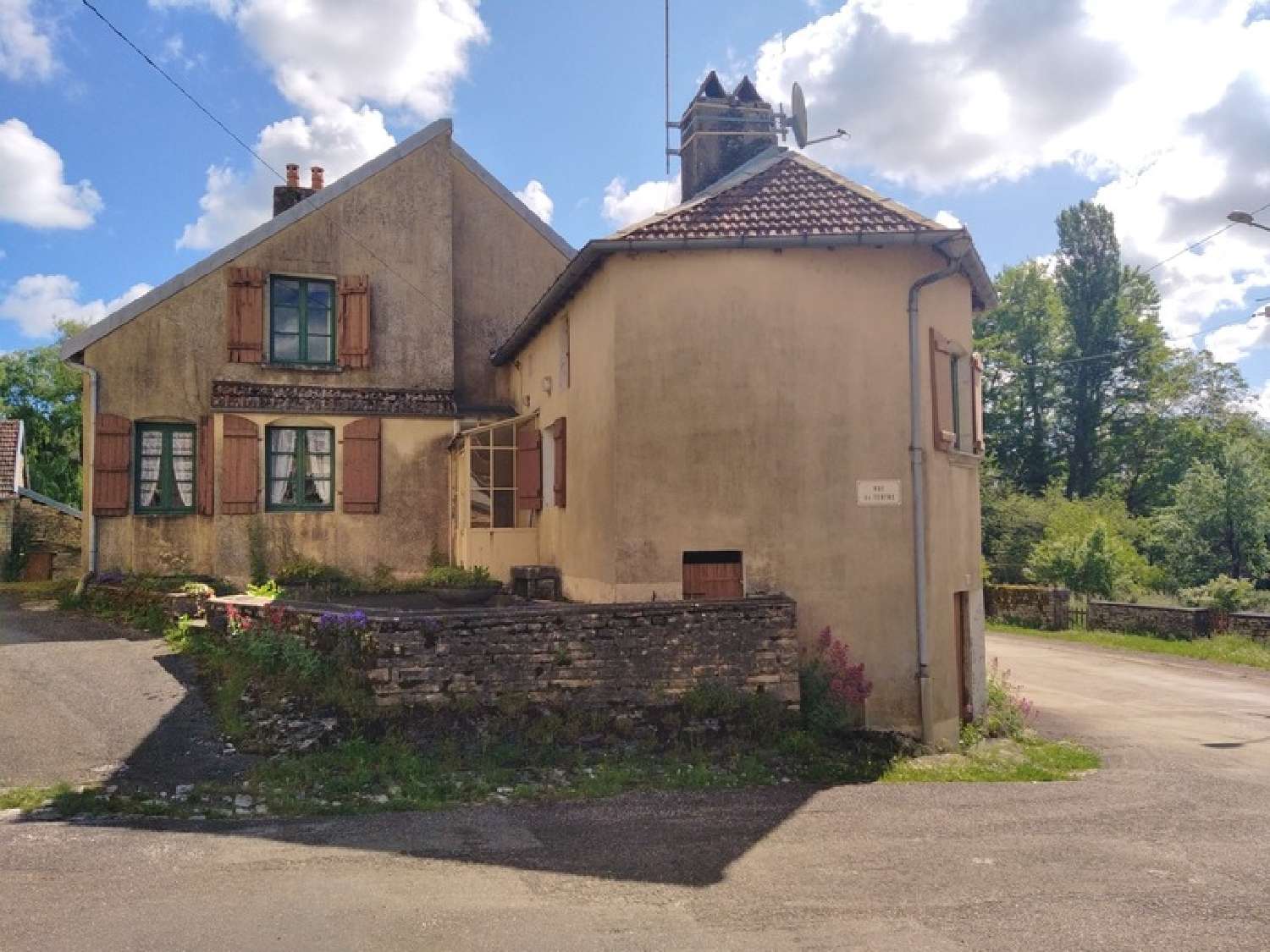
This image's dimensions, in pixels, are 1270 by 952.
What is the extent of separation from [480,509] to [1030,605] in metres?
17.9

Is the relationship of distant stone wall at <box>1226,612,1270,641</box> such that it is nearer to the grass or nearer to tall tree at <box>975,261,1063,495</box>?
the grass

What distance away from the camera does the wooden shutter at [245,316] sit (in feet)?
50.3

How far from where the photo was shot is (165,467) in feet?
49.9

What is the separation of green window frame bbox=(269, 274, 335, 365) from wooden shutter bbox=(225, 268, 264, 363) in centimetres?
29

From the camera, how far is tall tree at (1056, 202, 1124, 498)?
139ft

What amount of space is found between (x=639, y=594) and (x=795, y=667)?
6.01ft

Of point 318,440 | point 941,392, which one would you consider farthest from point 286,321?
point 941,392

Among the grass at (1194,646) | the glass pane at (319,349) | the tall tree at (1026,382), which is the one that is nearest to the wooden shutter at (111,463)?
the glass pane at (319,349)

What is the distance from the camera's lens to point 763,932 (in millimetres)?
4812

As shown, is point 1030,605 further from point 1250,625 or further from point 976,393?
point 976,393

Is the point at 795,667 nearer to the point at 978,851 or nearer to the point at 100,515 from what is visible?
the point at 978,851

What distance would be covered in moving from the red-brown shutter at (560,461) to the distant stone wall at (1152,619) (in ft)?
55.6

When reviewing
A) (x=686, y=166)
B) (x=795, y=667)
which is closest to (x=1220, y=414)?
(x=686, y=166)

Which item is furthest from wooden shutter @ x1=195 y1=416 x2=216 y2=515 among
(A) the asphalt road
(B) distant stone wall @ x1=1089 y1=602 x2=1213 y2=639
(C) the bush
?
(C) the bush
